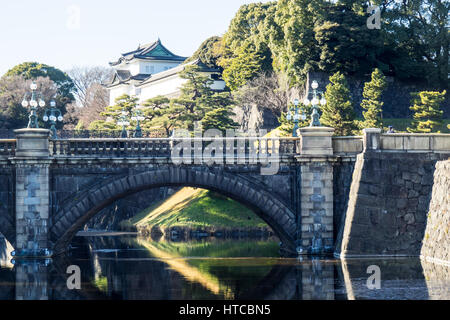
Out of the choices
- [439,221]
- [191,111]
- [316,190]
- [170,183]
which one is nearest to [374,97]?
[191,111]

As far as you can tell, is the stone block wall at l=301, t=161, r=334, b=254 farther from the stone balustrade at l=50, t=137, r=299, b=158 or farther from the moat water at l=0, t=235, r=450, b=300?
the stone balustrade at l=50, t=137, r=299, b=158

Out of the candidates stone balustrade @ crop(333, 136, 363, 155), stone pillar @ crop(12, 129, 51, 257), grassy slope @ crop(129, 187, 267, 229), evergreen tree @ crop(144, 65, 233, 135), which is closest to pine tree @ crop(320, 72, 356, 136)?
evergreen tree @ crop(144, 65, 233, 135)

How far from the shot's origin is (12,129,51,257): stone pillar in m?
36.9

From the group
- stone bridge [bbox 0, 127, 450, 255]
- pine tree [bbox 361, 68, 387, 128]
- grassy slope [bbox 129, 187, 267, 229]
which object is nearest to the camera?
stone bridge [bbox 0, 127, 450, 255]

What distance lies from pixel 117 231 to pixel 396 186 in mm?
33725

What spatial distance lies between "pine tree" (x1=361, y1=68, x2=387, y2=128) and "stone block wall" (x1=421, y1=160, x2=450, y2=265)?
83.3 ft

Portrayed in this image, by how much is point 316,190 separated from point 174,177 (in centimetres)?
630

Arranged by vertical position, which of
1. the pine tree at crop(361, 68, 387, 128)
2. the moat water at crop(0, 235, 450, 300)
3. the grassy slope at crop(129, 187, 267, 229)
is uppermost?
the pine tree at crop(361, 68, 387, 128)

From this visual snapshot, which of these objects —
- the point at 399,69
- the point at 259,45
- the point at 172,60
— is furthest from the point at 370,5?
the point at 172,60

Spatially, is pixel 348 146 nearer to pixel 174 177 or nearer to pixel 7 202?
pixel 174 177

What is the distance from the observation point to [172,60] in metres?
110

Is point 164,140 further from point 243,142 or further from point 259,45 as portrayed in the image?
point 259,45

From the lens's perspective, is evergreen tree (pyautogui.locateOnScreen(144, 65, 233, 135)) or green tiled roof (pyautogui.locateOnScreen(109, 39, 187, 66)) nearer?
evergreen tree (pyautogui.locateOnScreen(144, 65, 233, 135))

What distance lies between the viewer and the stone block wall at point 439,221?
3284cm
